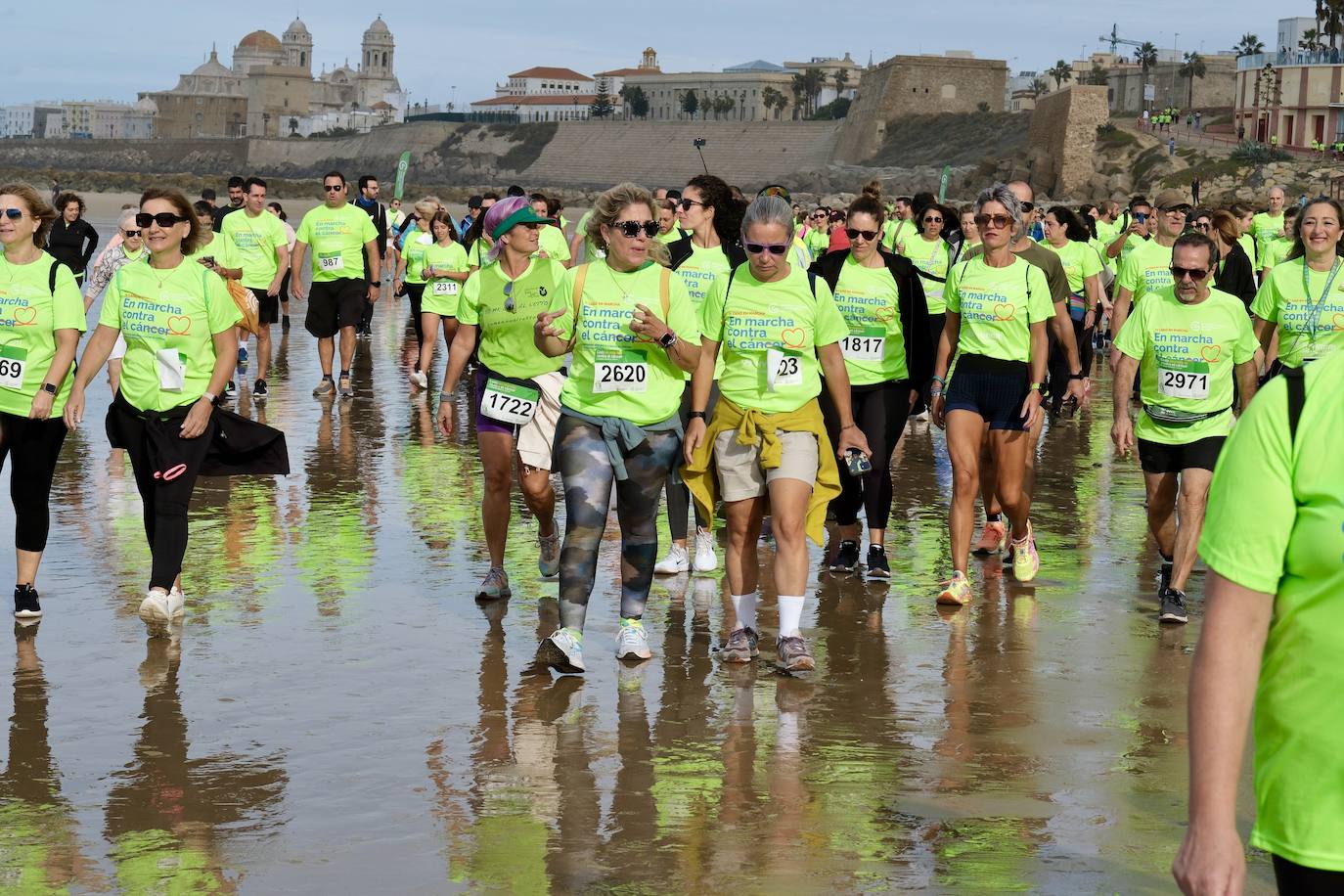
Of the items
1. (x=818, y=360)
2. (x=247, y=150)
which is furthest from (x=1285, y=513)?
(x=247, y=150)

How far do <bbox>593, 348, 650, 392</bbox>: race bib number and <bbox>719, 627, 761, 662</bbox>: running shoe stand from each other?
3.44 feet

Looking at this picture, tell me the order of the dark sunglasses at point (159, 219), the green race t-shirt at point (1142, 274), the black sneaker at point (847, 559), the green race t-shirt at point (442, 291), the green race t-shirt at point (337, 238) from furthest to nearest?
1. the green race t-shirt at point (442, 291)
2. the green race t-shirt at point (337, 238)
3. the green race t-shirt at point (1142, 274)
4. the black sneaker at point (847, 559)
5. the dark sunglasses at point (159, 219)

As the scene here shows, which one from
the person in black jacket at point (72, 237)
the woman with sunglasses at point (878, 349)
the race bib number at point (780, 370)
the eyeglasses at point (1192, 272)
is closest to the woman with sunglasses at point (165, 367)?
the race bib number at point (780, 370)

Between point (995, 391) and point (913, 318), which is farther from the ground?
point (913, 318)

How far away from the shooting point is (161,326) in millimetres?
7188

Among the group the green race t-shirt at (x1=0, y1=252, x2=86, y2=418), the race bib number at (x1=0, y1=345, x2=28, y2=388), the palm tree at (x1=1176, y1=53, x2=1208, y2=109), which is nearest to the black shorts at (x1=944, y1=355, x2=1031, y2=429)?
the green race t-shirt at (x1=0, y1=252, x2=86, y2=418)

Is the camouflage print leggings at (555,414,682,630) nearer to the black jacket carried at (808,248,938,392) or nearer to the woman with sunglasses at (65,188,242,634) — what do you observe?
the woman with sunglasses at (65,188,242,634)

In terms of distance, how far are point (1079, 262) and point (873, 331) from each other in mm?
6489

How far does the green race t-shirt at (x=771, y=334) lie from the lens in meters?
6.85

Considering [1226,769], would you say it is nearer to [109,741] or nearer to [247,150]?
[109,741]

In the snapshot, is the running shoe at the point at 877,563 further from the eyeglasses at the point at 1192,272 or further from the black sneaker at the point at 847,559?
the eyeglasses at the point at 1192,272

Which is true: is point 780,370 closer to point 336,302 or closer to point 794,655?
point 794,655

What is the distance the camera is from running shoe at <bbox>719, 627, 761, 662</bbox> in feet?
22.6

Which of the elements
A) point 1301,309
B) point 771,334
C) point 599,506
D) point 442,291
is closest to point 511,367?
point 599,506
